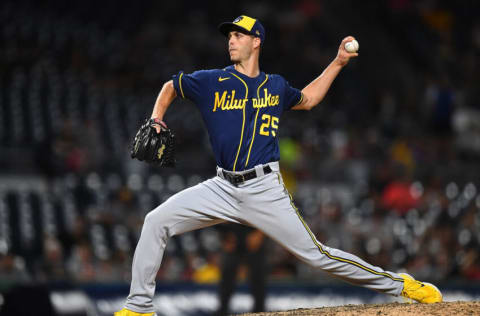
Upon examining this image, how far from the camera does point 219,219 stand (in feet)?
13.8

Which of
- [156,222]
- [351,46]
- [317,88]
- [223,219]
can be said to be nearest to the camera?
[156,222]

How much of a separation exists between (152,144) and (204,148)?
621 centimetres

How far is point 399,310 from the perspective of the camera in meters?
4.21

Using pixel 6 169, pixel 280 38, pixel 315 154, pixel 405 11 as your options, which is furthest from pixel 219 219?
pixel 405 11

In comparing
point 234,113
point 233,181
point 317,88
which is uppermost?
point 317,88

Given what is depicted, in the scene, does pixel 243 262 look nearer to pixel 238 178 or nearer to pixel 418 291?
pixel 418 291

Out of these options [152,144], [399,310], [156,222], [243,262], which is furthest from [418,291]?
[243,262]

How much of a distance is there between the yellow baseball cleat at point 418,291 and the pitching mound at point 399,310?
84 mm

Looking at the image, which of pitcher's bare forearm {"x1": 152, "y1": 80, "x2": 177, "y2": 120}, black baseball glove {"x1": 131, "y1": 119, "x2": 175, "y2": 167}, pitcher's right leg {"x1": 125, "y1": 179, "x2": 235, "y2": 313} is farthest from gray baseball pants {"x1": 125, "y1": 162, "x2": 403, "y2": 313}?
pitcher's bare forearm {"x1": 152, "y1": 80, "x2": 177, "y2": 120}

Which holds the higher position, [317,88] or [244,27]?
[244,27]

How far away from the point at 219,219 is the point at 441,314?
1.35 metres

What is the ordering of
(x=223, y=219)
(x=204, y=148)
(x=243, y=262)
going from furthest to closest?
(x=204, y=148) → (x=243, y=262) → (x=223, y=219)

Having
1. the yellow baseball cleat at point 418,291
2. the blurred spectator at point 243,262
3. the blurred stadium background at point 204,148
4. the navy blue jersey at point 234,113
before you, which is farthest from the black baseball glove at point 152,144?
the blurred spectator at point 243,262

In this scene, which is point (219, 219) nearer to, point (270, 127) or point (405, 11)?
point (270, 127)
